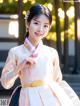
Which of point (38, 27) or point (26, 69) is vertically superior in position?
point (38, 27)

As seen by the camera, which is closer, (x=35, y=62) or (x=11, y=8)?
(x=35, y=62)

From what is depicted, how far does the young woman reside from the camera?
7.93 feet

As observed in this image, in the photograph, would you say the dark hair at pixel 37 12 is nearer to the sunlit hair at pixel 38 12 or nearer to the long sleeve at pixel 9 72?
the sunlit hair at pixel 38 12

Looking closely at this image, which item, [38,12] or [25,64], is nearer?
Result: [25,64]

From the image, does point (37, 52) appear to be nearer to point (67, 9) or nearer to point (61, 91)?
point (61, 91)

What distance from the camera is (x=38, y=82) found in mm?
2449

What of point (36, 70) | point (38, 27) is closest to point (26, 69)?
point (36, 70)

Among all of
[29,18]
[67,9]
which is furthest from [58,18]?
A: [29,18]

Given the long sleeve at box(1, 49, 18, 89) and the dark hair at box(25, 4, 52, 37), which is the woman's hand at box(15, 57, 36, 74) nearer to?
the long sleeve at box(1, 49, 18, 89)

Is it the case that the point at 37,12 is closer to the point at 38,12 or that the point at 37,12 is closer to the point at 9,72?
the point at 38,12

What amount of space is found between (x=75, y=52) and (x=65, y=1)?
2.75 ft

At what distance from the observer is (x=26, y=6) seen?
7.12 m

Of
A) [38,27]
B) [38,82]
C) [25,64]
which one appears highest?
[38,27]

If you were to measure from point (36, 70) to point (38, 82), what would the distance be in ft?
0.22
